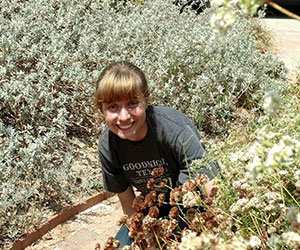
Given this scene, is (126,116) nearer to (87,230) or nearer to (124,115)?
(124,115)

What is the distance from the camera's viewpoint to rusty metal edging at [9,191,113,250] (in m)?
3.63

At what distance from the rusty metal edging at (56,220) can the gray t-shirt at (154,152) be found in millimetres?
683

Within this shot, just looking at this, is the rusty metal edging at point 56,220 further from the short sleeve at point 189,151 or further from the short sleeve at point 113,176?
the short sleeve at point 189,151

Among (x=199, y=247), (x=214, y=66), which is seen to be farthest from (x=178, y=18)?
(x=199, y=247)

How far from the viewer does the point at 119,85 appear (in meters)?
2.96

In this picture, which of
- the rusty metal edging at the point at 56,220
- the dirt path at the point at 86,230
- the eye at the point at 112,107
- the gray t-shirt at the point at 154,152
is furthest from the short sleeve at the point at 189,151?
the rusty metal edging at the point at 56,220

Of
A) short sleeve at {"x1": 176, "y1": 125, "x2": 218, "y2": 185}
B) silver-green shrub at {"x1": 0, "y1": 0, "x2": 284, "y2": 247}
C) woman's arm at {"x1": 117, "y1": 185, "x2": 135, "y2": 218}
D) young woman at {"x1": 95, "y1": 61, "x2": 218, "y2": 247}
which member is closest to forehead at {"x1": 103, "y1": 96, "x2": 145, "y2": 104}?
young woman at {"x1": 95, "y1": 61, "x2": 218, "y2": 247}

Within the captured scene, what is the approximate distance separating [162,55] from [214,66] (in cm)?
55

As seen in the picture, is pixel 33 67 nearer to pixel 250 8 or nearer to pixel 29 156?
pixel 29 156

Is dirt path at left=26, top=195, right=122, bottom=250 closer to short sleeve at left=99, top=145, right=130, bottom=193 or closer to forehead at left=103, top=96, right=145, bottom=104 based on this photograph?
short sleeve at left=99, top=145, right=130, bottom=193

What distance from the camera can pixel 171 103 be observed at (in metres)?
5.09

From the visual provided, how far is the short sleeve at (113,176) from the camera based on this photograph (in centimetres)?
330

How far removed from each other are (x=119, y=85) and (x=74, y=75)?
78.9 inches

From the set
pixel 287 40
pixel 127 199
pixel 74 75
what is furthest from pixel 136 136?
pixel 287 40
